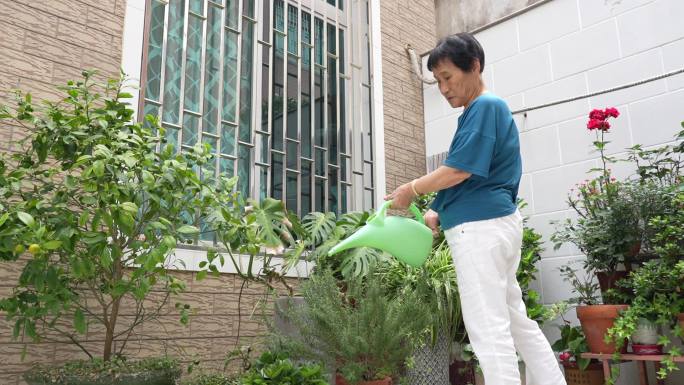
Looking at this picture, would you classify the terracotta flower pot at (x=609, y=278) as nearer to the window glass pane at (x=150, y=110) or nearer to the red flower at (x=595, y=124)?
the red flower at (x=595, y=124)

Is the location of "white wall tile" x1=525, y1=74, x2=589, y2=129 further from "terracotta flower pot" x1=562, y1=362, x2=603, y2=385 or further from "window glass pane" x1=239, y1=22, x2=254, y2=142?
"window glass pane" x1=239, y1=22, x2=254, y2=142

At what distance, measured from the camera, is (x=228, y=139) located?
2.81 meters

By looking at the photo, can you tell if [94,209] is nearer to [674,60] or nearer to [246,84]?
[246,84]

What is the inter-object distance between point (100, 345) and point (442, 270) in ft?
4.92

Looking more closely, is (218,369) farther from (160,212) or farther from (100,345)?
(160,212)

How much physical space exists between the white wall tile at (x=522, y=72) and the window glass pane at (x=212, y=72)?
5.87 feet

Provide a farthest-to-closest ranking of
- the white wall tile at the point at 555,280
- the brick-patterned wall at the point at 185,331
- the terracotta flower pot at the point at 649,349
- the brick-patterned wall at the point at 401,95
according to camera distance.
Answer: the brick-patterned wall at the point at 401,95
the white wall tile at the point at 555,280
the terracotta flower pot at the point at 649,349
the brick-patterned wall at the point at 185,331

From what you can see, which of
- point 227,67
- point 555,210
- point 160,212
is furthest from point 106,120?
point 555,210

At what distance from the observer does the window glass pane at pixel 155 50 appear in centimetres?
261

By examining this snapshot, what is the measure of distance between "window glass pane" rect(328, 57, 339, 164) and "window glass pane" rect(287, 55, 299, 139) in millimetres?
279

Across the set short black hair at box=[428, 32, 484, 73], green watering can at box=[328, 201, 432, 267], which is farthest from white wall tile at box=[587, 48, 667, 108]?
green watering can at box=[328, 201, 432, 267]

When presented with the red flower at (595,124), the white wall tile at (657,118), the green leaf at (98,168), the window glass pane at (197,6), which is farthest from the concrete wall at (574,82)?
the green leaf at (98,168)

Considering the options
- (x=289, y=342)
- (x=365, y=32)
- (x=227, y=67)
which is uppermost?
(x=365, y=32)

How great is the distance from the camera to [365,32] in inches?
147
